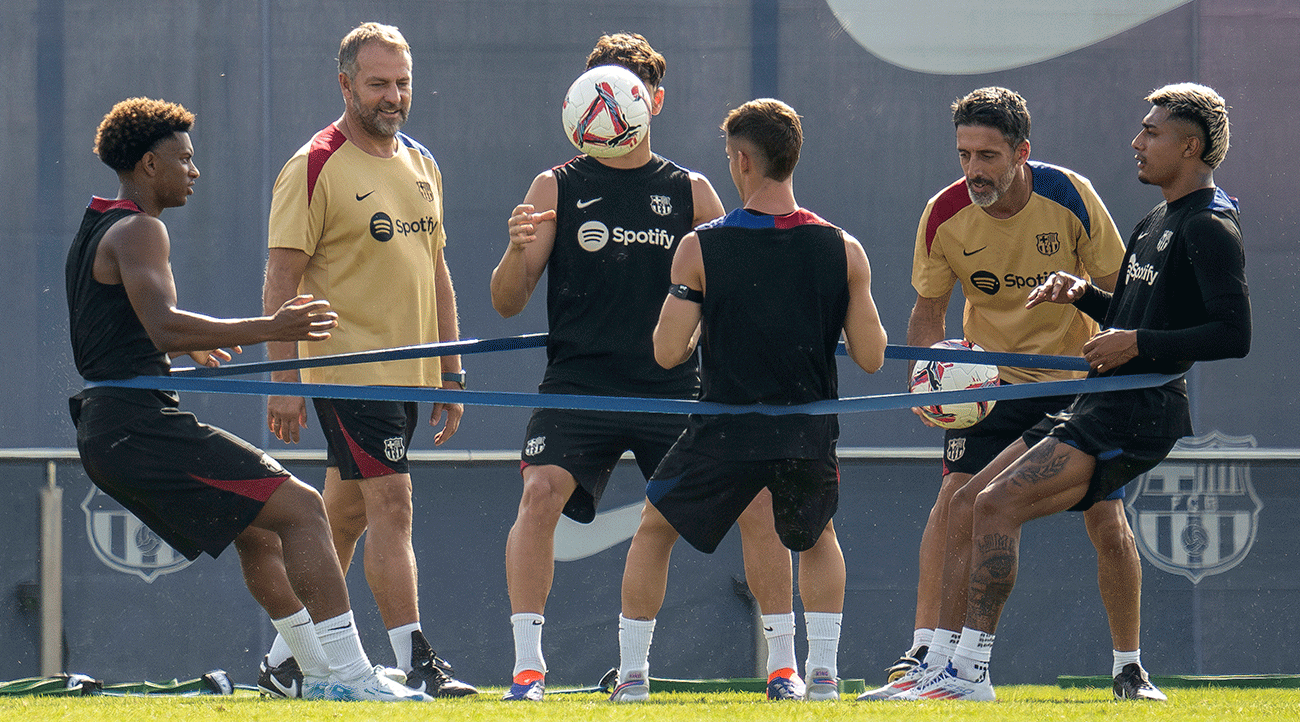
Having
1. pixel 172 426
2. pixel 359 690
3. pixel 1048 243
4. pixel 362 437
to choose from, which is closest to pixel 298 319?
pixel 172 426

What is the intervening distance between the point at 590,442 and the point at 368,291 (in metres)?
0.96

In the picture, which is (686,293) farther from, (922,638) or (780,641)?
(922,638)

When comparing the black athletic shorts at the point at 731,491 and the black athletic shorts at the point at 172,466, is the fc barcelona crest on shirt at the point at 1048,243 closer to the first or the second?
the black athletic shorts at the point at 731,491

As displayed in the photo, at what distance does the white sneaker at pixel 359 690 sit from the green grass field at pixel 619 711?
Result: 0.12m

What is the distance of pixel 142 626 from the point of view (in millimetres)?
6707

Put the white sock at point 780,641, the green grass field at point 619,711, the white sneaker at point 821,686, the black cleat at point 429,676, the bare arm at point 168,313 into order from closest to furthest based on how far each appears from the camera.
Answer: the green grass field at point 619,711 → the bare arm at point 168,313 → the white sneaker at point 821,686 → the white sock at point 780,641 → the black cleat at point 429,676

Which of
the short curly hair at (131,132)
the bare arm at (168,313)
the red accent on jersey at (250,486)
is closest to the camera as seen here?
the bare arm at (168,313)

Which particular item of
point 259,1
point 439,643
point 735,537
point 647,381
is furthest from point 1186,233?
point 259,1

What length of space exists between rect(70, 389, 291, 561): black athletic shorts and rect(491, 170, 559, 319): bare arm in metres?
0.99

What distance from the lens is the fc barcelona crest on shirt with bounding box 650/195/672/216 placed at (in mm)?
4543

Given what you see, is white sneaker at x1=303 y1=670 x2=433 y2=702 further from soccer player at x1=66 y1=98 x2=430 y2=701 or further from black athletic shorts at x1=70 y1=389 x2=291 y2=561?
black athletic shorts at x1=70 y1=389 x2=291 y2=561

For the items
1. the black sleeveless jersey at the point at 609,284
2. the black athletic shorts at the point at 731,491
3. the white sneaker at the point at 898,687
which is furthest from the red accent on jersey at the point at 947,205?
the white sneaker at the point at 898,687

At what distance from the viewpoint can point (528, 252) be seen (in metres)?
4.48

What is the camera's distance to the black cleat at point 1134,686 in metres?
4.48
